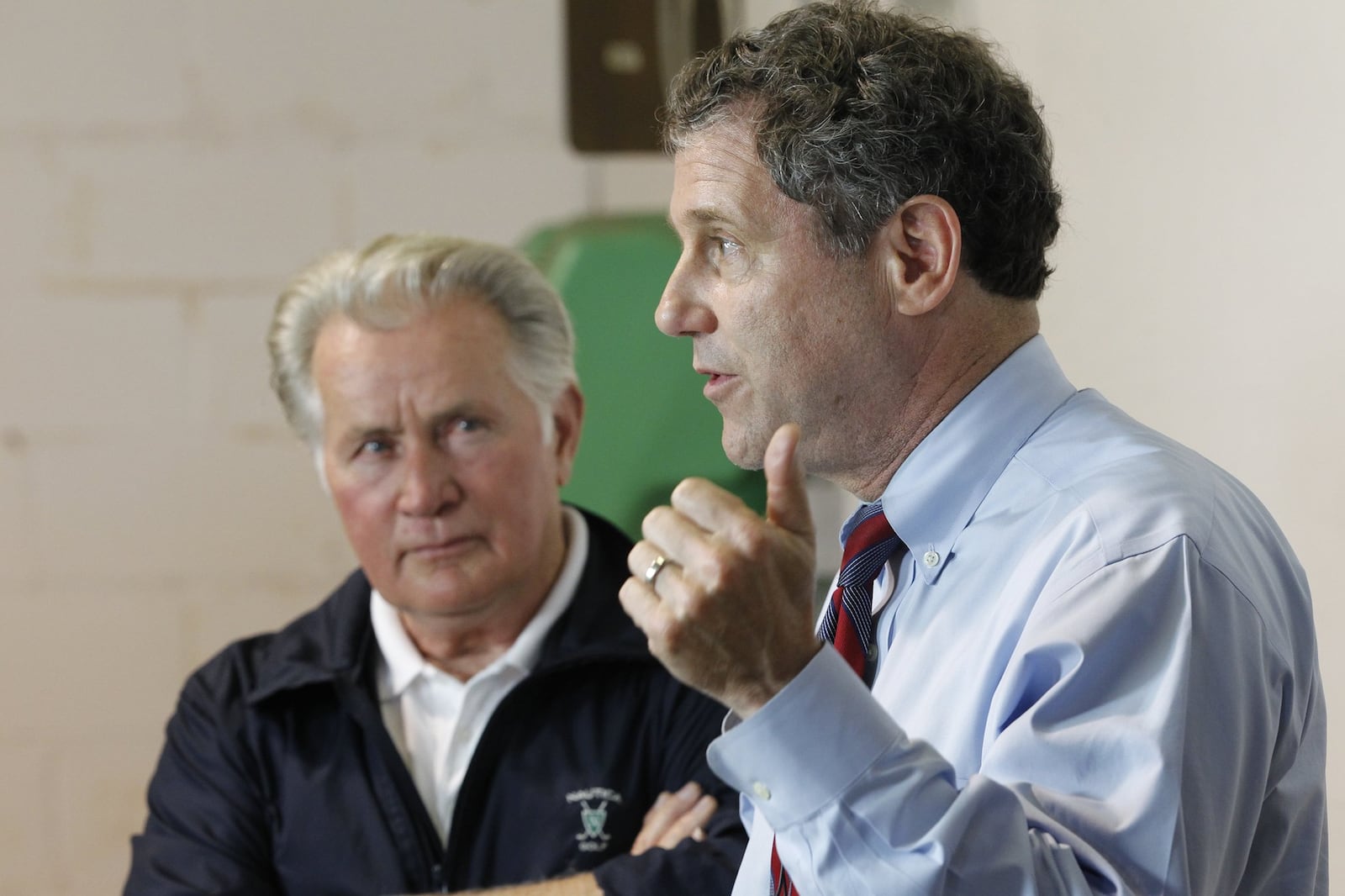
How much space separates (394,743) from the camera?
1609mm

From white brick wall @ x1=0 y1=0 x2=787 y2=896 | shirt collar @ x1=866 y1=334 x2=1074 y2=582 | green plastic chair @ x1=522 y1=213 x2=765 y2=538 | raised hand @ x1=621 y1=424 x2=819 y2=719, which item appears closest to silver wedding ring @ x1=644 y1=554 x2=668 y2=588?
raised hand @ x1=621 y1=424 x2=819 y2=719

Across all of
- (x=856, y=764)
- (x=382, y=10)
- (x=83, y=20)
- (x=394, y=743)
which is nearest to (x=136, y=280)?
(x=83, y=20)

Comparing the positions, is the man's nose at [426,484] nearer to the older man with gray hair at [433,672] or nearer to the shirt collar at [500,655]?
the older man with gray hair at [433,672]

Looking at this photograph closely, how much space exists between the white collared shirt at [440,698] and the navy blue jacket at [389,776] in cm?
2

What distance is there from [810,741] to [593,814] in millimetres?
854

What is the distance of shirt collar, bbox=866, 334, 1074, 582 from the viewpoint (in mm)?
1019

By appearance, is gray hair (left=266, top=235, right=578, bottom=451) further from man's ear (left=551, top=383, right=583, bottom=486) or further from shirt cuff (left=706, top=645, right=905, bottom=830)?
shirt cuff (left=706, top=645, right=905, bottom=830)

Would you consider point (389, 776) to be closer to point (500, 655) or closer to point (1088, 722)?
point (500, 655)

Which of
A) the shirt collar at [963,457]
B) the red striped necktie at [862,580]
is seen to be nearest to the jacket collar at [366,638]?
the red striped necktie at [862,580]

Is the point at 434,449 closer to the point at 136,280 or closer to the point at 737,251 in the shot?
the point at 737,251

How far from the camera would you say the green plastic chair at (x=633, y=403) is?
2236mm

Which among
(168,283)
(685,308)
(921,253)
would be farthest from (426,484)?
(168,283)

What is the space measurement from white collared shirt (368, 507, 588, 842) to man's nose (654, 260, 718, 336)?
65 centimetres

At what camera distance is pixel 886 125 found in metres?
1.05
